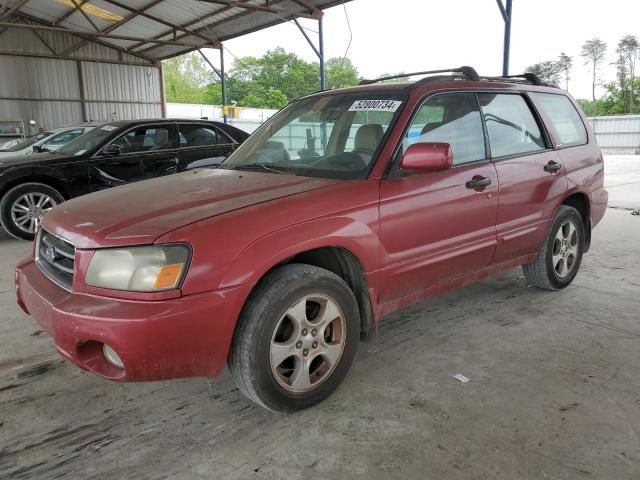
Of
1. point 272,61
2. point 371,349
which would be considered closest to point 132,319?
point 371,349

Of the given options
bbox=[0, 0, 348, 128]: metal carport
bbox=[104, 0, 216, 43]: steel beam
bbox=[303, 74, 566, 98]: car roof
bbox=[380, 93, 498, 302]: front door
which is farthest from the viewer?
bbox=[104, 0, 216, 43]: steel beam

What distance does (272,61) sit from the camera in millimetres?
51625

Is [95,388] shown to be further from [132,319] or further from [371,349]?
[371,349]

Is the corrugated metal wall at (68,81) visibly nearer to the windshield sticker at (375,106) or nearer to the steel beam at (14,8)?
the steel beam at (14,8)

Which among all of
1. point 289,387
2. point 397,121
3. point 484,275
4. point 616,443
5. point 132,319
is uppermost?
point 397,121

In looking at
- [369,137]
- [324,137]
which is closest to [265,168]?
[324,137]

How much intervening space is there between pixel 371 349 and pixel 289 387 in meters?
0.89

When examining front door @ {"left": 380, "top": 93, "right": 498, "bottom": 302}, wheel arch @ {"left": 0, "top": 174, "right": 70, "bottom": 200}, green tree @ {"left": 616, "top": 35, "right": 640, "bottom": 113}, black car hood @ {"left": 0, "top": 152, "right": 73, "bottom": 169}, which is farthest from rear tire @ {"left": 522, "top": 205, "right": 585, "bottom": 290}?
green tree @ {"left": 616, "top": 35, "right": 640, "bottom": 113}

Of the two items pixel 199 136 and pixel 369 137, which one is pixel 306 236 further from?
pixel 199 136

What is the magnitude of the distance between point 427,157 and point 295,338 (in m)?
1.13

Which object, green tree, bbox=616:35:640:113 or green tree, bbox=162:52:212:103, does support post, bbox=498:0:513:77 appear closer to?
green tree, bbox=616:35:640:113

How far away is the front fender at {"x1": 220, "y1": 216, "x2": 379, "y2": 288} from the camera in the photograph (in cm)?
211

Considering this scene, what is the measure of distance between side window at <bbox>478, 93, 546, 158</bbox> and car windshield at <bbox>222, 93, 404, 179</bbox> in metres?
0.78

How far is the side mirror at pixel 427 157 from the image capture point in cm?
256
